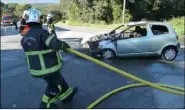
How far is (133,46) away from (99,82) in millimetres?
Answer: 3607

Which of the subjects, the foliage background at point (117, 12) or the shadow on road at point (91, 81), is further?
the foliage background at point (117, 12)

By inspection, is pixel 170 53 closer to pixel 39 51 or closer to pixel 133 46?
pixel 133 46

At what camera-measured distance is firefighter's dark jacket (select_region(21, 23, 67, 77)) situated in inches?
197

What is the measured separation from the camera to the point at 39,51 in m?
5.12

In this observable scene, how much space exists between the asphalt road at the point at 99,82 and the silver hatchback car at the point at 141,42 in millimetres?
300

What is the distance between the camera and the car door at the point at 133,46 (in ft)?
39.6

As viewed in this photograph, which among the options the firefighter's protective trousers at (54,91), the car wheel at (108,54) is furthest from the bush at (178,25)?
the firefighter's protective trousers at (54,91)

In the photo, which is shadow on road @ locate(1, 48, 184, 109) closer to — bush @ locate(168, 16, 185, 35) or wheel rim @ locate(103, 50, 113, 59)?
wheel rim @ locate(103, 50, 113, 59)

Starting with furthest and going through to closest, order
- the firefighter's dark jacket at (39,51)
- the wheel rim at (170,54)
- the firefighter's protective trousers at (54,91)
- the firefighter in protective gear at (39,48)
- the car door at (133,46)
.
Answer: the wheel rim at (170,54) → the car door at (133,46) → the firefighter's protective trousers at (54,91) → the firefighter's dark jacket at (39,51) → the firefighter in protective gear at (39,48)

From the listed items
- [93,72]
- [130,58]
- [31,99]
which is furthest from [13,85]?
[130,58]

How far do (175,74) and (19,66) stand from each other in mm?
4930

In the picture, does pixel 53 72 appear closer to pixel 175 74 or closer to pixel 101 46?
pixel 175 74

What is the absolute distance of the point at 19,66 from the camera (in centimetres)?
1163

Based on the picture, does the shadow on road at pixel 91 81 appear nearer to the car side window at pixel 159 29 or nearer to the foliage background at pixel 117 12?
the car side window at pixel 159 29
